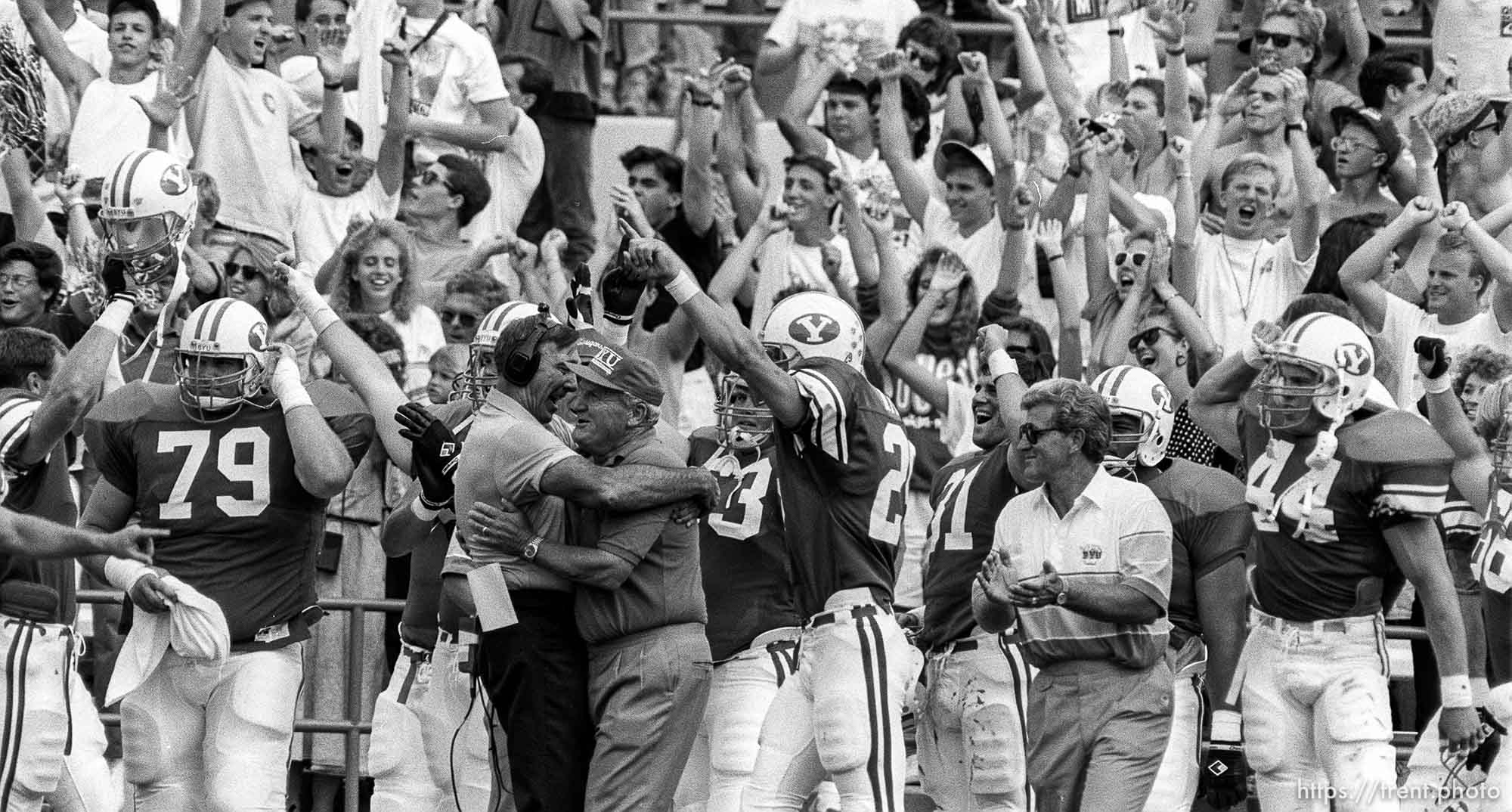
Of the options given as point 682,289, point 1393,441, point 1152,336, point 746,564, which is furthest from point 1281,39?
point 682,289

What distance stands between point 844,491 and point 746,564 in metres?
1.06

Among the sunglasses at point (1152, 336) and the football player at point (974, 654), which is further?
the sunglasses at point (1152, 336)

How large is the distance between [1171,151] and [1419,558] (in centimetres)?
426

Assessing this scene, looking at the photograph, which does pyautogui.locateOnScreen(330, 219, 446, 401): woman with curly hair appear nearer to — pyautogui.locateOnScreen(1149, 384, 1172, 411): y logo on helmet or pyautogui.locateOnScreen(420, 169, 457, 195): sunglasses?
pyautogui.locateOnScreen(420, 169, 457, 195): sunglasses

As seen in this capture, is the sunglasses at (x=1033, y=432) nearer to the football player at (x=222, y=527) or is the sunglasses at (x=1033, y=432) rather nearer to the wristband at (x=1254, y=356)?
the wristband at (x=1254, y=356)

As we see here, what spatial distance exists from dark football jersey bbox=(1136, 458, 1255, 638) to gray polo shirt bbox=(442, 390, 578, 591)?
8.33 ft

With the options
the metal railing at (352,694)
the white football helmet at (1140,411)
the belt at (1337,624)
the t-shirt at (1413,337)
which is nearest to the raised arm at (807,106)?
the t-shirt at (1413,337)

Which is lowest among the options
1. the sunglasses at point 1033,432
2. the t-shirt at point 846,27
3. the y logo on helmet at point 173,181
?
the sunglasses at point 1033,432

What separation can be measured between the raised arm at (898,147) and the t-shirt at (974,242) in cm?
8

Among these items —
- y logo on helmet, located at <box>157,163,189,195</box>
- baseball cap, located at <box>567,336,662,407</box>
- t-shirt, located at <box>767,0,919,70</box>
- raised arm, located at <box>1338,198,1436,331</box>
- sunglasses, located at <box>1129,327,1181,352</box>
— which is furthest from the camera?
t-shirt, located at <box>767,0,919,70</box>

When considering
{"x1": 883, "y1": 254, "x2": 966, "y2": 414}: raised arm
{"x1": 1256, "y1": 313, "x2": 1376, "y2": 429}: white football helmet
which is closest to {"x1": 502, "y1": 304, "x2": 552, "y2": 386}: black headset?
{"x1": 1256, "y1": 313, "x2": 1376, "y2": 429}: white football helmet

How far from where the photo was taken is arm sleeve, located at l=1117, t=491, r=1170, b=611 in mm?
8852

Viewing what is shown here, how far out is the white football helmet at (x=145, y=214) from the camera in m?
9.85

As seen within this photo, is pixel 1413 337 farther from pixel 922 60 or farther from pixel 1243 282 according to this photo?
pixel 922 60
